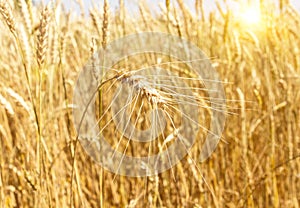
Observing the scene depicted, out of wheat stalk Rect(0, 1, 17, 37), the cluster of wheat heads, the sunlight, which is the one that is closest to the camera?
wheat stalk Rect(0, 1, 17, 37)

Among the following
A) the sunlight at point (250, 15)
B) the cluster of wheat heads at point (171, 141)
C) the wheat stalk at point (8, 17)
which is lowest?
the cluster of wheat heads at point (171, 141)

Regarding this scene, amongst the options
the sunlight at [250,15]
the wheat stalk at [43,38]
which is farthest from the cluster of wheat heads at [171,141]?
the wheat stalk at [43,38]

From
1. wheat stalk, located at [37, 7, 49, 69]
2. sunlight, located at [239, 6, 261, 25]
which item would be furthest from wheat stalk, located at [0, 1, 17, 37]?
sunlight, located at [239, 6, 261, 25]

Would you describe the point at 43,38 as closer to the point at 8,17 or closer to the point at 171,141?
the point at 8,17

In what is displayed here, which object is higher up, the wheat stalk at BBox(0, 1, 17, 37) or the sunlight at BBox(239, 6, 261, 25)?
the sunlight at BBox(239, 6, 261, 25)

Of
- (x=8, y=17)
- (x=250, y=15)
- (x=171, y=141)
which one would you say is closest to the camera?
(x=8, y=17)

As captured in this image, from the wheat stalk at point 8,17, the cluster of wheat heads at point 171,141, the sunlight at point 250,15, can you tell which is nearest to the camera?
the wheat stalk at point 8,17

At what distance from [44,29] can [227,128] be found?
0.98 metres

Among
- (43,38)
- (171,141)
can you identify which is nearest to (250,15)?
(171,141)

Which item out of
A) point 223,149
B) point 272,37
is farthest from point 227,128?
point 272,37

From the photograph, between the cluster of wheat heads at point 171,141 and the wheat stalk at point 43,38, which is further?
the cluster of wheat heads at point 171,141

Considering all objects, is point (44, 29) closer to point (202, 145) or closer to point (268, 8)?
point (202, 145)

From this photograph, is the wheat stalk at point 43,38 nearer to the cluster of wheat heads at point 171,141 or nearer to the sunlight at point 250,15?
the cluster of wheat heads at point 171,141

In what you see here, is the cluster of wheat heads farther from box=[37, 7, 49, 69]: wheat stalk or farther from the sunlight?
box=[37, 7, 49, 69]: wheat stalk
